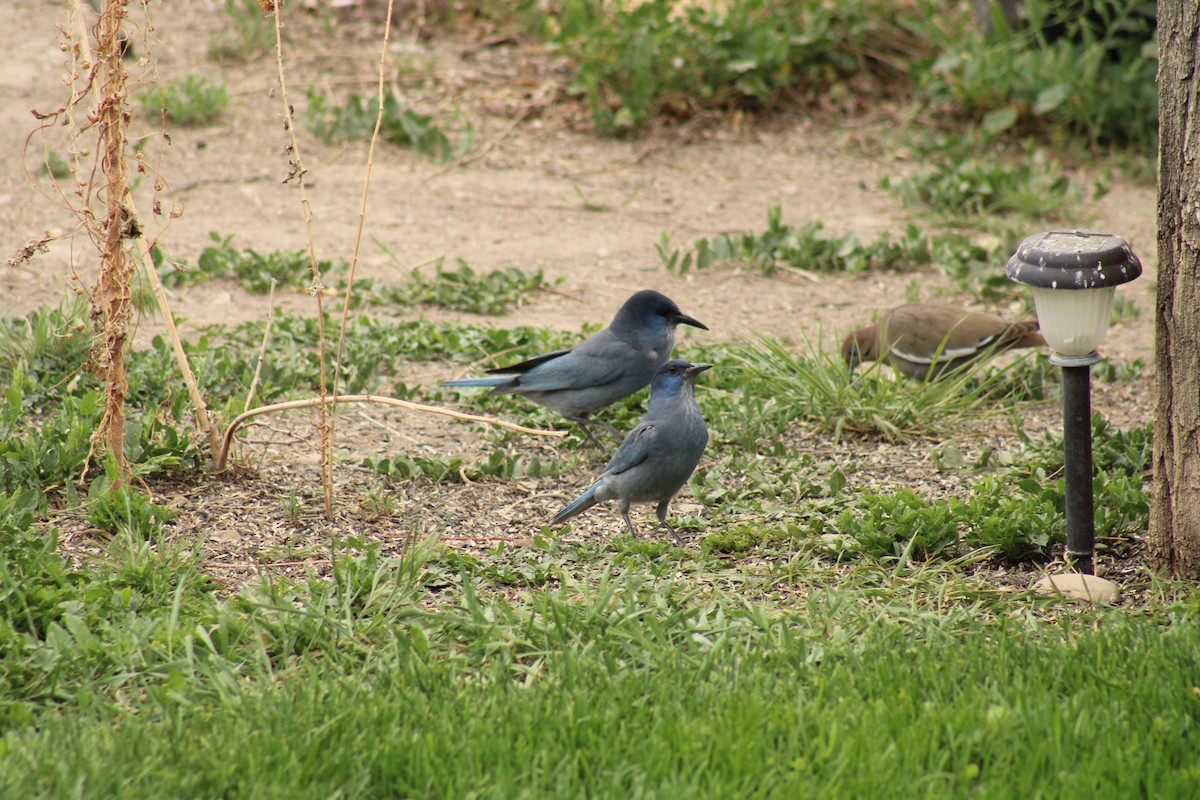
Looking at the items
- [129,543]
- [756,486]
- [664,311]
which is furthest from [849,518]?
[129,543]

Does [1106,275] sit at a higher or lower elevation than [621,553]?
higher

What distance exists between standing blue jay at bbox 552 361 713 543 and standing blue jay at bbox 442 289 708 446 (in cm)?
85

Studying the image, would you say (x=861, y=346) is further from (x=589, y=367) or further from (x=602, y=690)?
(x=602, y=690)

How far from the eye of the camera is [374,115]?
32.8 ft

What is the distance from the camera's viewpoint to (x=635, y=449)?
457 centimetres

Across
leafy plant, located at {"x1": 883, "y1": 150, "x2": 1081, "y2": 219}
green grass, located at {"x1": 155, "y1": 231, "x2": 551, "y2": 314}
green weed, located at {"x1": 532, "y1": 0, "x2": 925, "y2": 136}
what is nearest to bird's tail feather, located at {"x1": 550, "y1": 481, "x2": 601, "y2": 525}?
green grass, located at {"x1": 155, "y1": 231, "x2": 551, "y2": 314}

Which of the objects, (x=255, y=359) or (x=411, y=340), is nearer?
(x=255, y=359)

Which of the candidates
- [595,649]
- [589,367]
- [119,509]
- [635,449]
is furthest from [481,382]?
[595,649]

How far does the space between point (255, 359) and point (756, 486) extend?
250 cm

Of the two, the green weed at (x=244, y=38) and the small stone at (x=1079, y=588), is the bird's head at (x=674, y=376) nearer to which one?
the small stone at (x=1079, y=588)

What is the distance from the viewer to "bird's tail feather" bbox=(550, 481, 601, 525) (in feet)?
15.4

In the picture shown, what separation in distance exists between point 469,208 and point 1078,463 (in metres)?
5.73

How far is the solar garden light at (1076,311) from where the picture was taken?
146 inches

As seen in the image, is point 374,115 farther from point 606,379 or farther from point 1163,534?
point 1163,534
